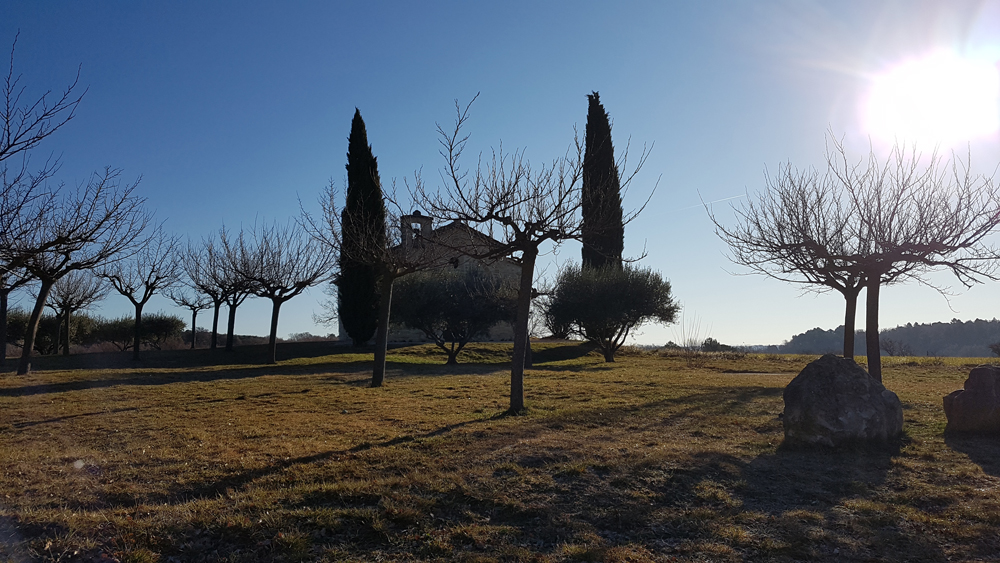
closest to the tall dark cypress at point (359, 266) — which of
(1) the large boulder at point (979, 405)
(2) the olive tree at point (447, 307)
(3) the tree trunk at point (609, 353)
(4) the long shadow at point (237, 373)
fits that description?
(2) the olive tree at point (447, 307)

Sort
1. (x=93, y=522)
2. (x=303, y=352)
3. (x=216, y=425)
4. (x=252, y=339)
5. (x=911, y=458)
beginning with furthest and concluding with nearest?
(x=252, y=339) < (x=303, y=352) < (x=216, y=425) < (x=911, y=458) < (x=93, y=522)

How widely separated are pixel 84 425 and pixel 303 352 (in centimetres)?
2152

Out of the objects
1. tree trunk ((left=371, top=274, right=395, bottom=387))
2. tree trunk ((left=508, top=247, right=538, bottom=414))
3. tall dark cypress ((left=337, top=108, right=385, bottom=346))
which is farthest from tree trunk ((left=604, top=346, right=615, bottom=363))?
tree trunk ((left=508, top=247, right=538, bottom=414))

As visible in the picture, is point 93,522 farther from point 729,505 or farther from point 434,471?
point 729,505

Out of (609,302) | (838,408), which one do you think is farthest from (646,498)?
(609,302)

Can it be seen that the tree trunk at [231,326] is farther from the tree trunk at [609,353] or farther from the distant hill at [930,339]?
the distant hill at [930,339]

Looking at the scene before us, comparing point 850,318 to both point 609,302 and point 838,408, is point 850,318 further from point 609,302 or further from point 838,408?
point 609,302

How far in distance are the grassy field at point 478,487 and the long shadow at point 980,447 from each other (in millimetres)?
50

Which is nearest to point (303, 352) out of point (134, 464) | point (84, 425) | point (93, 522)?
point (84, 425)

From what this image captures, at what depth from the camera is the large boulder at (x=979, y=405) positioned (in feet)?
24.2

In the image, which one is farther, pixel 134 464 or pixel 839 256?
pixel 839 256

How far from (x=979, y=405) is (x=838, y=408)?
228 centimetres

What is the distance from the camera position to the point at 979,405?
24.5 feet

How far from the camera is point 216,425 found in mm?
8516
